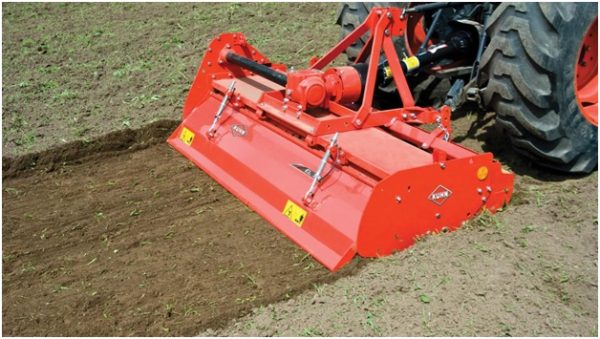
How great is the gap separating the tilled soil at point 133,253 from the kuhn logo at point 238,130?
40 centimetres

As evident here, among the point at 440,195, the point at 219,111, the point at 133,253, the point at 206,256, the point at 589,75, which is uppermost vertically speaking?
the point at 589,75

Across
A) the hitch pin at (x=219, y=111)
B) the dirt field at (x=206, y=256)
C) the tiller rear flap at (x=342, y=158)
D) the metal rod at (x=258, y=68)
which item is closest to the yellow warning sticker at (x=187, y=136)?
the tiller rear flap at (x=342, y=158)

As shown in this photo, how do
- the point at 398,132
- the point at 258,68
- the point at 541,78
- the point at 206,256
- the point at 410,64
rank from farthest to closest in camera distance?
the point at 258,68, the point at 410,64, the point at 398,132, the point at 541,78, the point at 206,256

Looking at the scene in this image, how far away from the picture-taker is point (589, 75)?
4.88 metres

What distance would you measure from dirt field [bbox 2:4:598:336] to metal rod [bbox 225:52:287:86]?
2.94ft

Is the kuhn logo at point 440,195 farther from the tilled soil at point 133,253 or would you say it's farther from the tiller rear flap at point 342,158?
the tilled soil at point 133,253

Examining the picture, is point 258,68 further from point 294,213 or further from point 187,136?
point 294,213

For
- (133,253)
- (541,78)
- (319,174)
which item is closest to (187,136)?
(133,253)

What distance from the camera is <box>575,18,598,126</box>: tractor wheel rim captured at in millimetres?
4594

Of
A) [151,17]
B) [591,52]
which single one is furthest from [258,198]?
[151,17]

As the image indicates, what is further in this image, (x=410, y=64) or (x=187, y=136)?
(x=187, y=136)

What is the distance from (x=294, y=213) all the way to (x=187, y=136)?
165 centimetres

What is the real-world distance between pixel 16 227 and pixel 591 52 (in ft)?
13.8

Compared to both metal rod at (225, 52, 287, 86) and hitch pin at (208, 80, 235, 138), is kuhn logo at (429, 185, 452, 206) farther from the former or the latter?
hitch pin at (208, 80, 235, 138)
